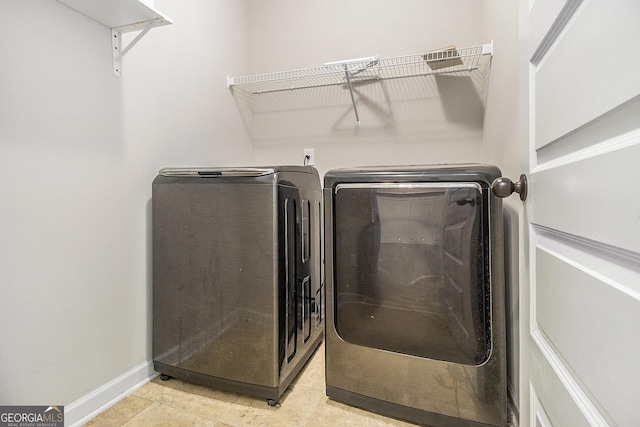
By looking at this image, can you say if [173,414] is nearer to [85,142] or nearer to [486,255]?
[85,142]

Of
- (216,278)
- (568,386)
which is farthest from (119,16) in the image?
(568,386)

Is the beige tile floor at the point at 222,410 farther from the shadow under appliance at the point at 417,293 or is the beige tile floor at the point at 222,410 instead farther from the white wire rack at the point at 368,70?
the white wire rack at the point at 368,70

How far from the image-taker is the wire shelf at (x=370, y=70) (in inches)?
65.7

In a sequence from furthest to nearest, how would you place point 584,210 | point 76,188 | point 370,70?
point 370,70
point 76,188
point 584,210

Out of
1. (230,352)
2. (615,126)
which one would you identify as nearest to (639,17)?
(615,126)

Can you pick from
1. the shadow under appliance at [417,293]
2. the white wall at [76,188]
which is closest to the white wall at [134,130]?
the white wall at [76,188]

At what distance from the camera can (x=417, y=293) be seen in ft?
3.81

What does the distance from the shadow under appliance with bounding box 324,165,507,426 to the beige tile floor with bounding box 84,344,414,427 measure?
0.07 m

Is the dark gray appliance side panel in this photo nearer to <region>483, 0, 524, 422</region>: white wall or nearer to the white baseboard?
the white baseboard

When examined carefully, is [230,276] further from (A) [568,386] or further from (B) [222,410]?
(A) [568,386]

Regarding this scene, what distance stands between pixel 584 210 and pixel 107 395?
5.49 ft

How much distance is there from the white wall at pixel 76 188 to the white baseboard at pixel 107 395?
0.03m

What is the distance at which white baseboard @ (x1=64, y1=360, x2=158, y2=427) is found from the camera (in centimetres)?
113

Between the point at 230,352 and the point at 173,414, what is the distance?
0.30 metres
